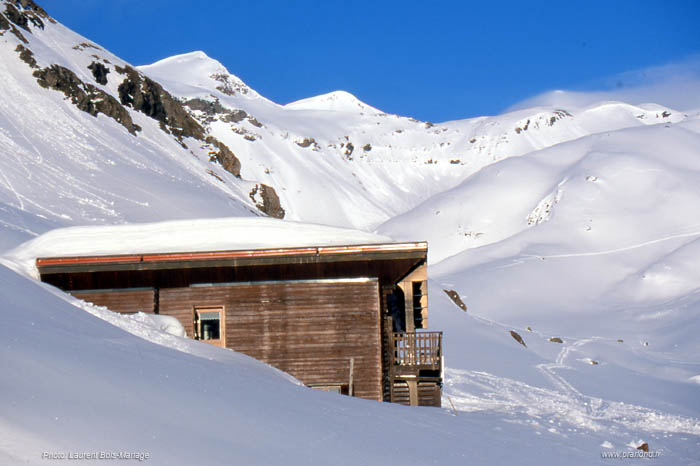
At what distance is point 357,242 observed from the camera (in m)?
17.2

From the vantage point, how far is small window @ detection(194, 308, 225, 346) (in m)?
16.8

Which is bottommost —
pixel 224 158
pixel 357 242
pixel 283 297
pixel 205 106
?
→ pixel 283 297

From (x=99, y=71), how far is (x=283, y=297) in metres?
58.7

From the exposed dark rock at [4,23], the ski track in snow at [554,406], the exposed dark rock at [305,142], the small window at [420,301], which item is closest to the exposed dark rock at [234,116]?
the exposed dark rock at [305,142]

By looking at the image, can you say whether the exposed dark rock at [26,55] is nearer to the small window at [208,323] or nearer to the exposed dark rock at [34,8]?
the exposed dark rock at [34,8]

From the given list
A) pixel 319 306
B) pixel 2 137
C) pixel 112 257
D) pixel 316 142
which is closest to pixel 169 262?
pixel 112 257

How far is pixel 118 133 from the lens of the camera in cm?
5922

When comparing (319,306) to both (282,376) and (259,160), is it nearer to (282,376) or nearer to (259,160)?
(282,376)

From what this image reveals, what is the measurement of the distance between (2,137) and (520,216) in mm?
67487

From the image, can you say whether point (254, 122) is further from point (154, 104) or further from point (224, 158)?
point (154, 104)

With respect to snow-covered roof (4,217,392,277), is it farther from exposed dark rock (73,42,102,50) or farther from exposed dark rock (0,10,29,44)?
exposed dark rock (73,42,102,50)

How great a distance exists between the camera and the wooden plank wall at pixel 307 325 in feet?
53.8

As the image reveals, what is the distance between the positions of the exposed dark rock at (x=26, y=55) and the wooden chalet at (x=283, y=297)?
47542 millimetres

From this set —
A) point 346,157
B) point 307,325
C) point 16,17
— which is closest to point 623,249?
point 16,17
